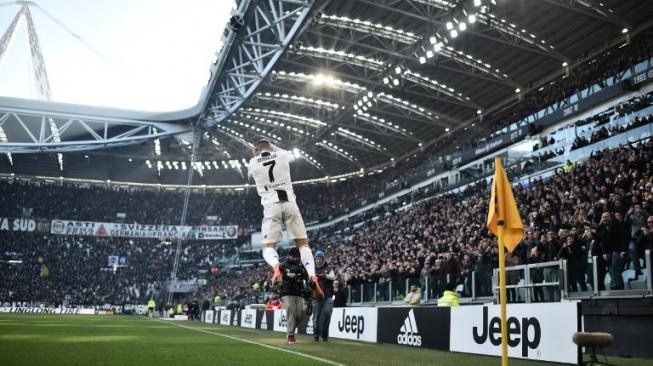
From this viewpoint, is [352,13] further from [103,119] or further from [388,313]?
[103,119]

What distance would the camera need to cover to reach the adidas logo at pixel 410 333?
1080 centimetres

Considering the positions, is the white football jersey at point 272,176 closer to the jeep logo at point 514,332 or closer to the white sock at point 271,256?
the white sock at point 271,256

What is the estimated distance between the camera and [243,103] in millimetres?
36969

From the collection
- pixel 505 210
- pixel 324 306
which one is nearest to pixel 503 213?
pixel 505 210

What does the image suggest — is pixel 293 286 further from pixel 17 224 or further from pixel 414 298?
pixel 17 224

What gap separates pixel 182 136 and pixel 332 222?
1696 centimetres

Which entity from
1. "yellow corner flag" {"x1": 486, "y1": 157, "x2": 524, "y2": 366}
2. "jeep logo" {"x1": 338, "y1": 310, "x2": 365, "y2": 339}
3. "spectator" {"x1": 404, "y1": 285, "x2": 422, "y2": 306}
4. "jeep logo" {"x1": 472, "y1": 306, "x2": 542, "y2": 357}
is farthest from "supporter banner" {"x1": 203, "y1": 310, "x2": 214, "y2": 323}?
"yellow corner flag" {"x1": 486, "y1": 157, "x2": 524, "y2": 366}

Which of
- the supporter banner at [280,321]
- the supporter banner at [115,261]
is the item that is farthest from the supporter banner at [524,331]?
the supporter banner at [115,261]

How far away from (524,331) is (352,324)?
19.9 feet

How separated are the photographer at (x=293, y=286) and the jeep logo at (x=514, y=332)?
2858 millimetres

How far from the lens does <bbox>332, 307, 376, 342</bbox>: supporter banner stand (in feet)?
40.9

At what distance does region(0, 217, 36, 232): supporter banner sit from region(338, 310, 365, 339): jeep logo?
172 ft

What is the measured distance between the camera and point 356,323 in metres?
13.4

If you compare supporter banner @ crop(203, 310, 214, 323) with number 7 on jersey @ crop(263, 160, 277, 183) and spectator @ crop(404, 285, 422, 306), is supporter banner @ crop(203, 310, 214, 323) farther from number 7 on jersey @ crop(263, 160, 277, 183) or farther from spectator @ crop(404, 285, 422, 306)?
number 7 on jersey @ crop(263, 160, 277, 183)
